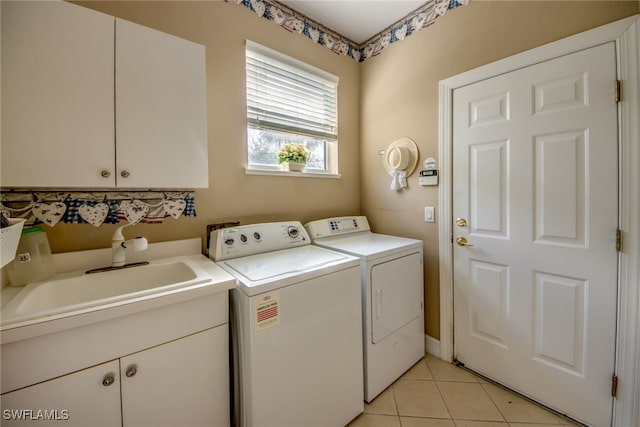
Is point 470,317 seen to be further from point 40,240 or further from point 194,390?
point 40,240

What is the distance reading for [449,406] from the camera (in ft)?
5.24

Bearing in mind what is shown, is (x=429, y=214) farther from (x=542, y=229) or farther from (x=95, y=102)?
(x=95, y=102)

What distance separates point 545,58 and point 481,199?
0.86 m

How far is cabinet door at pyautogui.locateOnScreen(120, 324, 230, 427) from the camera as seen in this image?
979mm

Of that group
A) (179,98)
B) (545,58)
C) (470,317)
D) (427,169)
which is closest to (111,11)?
(179,98)

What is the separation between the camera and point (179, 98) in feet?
4.25

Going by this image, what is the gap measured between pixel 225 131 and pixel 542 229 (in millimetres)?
2083

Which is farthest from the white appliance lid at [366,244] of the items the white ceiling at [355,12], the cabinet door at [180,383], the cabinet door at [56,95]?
the white ceiling at [355,12]

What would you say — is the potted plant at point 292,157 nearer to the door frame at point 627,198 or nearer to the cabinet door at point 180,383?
the cabinet door at point 180,383

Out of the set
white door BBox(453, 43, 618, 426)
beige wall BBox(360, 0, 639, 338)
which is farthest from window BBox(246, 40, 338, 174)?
white door BBox(453, 43, 618, 426)

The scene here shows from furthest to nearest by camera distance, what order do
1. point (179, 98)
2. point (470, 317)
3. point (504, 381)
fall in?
point (470, 317) < point (504, 381) < point (179, 98)

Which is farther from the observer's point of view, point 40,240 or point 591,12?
point 591,12

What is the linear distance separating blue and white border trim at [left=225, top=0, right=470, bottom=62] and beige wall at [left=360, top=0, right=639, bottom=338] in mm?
70

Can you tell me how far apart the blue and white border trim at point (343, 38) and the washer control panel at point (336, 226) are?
153 centimetres
